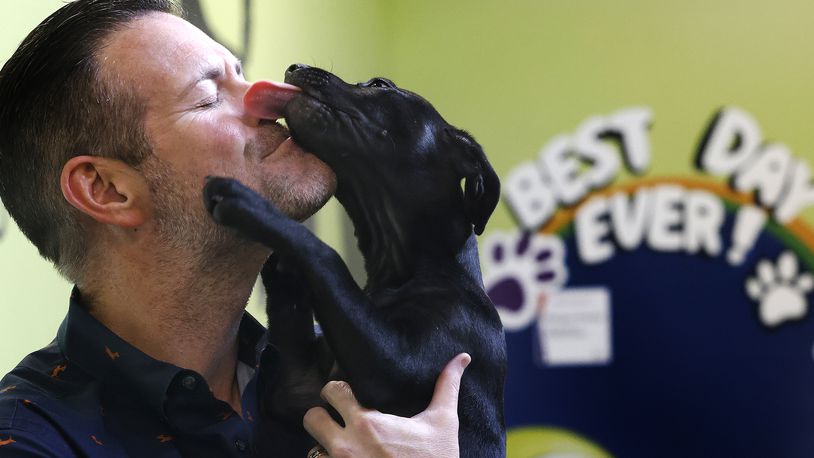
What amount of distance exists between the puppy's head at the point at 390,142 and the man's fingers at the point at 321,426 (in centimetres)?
31

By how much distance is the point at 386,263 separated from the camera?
1.26 metres

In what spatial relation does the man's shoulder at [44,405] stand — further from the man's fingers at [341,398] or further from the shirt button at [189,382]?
the man's fingers at [341,398]

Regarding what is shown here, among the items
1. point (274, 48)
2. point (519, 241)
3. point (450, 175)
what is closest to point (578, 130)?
point (519, 241)

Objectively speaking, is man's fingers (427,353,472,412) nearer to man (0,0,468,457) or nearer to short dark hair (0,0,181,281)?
man (0,0,468,457)

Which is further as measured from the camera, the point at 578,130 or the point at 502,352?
the point at 578,130

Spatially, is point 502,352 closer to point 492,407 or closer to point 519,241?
point 492,407

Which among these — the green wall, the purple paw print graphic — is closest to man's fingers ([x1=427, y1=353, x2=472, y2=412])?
the green wall

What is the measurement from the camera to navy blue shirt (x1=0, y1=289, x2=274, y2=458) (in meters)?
0.99

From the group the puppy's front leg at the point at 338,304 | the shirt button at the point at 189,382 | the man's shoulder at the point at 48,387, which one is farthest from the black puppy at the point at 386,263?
the man's shoulder at the point at 48,387

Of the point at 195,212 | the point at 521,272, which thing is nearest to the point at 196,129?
the point at 195,212

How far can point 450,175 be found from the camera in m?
1.30

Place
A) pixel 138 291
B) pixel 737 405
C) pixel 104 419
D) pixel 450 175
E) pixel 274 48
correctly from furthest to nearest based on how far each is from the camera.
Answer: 1. pixel 737 405
2. pixel 274 48
3. pixel 450 175
4. pixel 138 291
5. pixel 104 419

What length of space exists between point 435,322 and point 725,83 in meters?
2.59

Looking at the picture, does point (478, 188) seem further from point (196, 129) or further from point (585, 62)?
point (585, 62)
